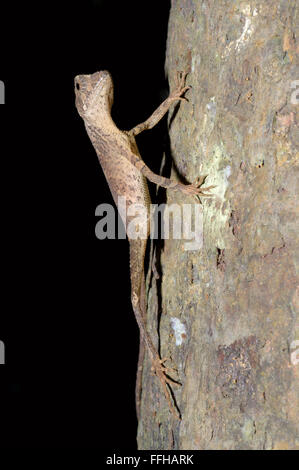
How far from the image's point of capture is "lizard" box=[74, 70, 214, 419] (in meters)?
2.30

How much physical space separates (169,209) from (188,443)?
1.10 meters

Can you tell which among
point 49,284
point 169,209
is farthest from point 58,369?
point 169,209

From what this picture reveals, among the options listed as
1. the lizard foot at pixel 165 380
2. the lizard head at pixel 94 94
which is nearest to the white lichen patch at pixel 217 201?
the lizard foot at pixel 165 380

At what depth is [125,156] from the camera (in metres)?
2.46

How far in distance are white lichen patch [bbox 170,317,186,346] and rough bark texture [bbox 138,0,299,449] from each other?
0.02 meters

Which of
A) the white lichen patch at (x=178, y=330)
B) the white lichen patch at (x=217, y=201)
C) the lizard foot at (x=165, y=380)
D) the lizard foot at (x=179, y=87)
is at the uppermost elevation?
the lizard foot at (x=179, y=87)

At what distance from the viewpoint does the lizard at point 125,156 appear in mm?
2303

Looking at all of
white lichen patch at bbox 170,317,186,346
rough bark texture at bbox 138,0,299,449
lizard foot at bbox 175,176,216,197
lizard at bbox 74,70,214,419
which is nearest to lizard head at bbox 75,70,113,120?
lizard at bbox 74,70,214,419

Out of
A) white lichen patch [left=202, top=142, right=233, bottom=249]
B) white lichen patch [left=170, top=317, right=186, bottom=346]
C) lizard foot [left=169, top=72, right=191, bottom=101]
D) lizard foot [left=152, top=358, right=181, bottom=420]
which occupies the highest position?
lizard foot [left=169, top=72, right=191, bottom=101]

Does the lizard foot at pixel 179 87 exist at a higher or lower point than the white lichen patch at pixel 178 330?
higher

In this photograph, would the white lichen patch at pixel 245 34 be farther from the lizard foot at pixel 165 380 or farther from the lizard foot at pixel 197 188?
the lizard foot at pixel 165 380

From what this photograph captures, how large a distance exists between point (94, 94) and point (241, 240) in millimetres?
1254

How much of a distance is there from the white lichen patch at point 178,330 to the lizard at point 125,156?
0.68 ft

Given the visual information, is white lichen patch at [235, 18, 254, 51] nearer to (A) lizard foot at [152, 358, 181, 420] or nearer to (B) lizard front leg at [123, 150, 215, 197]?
(B) lizard front leg at [123, 150, 215, 197]
